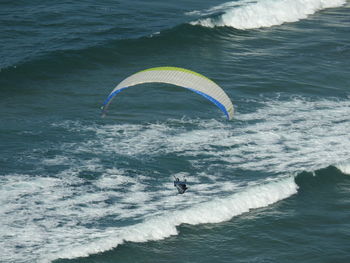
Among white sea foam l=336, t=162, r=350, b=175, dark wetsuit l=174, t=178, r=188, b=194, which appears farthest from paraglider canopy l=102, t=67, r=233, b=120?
white sea foam l=336, t=162, r=350, b=175

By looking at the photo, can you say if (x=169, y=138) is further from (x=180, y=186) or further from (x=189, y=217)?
(x=189, y=217)

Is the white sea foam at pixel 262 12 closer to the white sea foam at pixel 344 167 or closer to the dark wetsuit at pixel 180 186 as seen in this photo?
the white sea foam at pixel 344 167

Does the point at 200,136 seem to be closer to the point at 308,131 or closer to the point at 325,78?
the point at 308,131

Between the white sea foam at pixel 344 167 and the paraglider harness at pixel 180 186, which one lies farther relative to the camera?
the white sea foam at pixel 344 167

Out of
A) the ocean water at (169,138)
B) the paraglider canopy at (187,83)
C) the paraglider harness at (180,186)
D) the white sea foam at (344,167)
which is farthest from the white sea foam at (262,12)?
the paraglider harness at (180,186)

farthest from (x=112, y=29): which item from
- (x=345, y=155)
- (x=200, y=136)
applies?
(x=345, y=155)

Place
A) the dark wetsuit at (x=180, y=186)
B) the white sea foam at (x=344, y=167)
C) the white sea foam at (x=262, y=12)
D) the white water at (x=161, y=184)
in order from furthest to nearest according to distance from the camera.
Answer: the white sea foam at (x=262, y=12) → the white sea foam at (x=344, y=167) → the dark wetsuit at (x=180, y=186) → the white water at (x=161, y=184)

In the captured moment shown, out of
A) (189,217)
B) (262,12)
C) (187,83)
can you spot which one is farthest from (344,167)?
(262,12)
